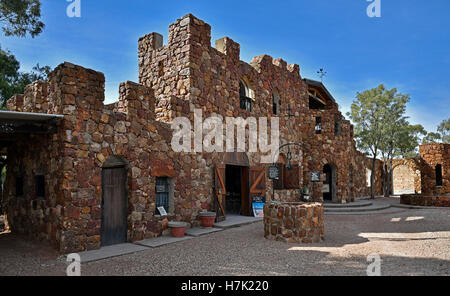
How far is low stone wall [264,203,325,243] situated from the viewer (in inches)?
294

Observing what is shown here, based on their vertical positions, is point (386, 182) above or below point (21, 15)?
below

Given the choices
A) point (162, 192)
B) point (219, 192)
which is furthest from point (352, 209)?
point (162, 192)

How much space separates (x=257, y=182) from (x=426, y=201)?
1002cm

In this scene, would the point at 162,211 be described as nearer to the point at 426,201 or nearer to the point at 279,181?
the point at 279,181

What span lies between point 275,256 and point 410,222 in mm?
6959

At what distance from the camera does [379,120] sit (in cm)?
2097

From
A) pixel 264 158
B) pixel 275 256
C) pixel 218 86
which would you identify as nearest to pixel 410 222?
pixel 264 158

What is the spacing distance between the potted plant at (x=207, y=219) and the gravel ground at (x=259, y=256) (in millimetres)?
715

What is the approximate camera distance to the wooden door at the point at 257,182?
38.7 feet

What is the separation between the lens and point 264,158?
12.9 metres

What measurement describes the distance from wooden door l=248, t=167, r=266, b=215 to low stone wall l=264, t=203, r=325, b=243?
395 centimetres

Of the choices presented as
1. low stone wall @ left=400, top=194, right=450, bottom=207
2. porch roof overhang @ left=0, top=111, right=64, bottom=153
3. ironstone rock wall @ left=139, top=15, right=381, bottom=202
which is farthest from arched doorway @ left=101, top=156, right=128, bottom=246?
low stone wall @ left=400, top=194, right=450, bottom=207

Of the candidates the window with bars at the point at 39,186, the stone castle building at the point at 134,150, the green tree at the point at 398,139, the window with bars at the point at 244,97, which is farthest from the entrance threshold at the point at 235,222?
the green tree at the point at 398,139

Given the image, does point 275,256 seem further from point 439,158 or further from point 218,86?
point 439,158
